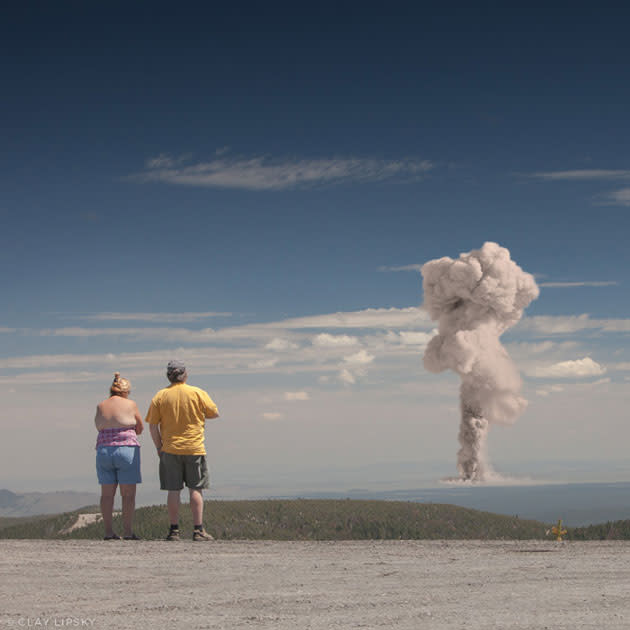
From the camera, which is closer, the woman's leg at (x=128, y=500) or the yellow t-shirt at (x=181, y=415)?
the yellow t-shirt at (x=181, y=415)

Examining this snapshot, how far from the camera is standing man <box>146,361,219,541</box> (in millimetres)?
15641

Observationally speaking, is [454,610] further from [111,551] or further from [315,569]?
[111,551]

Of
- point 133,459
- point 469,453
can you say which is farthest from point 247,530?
point 133,459

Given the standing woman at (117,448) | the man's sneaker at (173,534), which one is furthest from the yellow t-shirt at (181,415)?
the man's sneaker at (173,534)

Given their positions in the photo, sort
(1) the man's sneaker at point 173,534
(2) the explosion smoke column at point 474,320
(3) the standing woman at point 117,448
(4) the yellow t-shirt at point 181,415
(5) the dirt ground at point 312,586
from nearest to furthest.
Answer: (5) the dirt ground at point 312,586, (4) the yellow t-shirt at point 181,415, (3) the standing woman at point 117,448, (1) the man's sneaker at point 173,534, (2) the explosion smoke column at point 474,320

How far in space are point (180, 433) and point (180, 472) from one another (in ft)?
2.44

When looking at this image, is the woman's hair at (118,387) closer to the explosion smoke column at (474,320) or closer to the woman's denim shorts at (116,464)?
the woman's denim shorts at (116,464)

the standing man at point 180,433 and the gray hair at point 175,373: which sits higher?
the gray hair at point 175,373

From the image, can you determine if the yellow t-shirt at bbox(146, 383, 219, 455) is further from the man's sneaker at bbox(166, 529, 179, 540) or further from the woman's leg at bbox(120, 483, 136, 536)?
the man's sneaker at bbox(166, 529, 179, 540)

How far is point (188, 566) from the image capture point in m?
13.1

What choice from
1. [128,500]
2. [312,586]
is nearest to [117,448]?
[128,500]

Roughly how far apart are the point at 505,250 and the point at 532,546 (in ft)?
252

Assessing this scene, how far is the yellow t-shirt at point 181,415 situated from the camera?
15.6 m

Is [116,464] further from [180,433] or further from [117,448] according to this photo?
[180,433]
